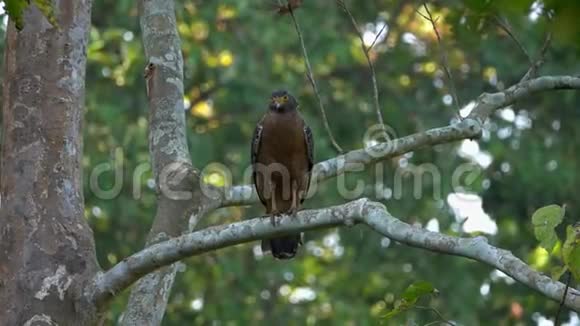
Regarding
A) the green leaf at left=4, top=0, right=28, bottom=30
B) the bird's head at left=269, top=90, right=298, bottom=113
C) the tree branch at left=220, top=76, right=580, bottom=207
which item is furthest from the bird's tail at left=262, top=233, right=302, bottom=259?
the green leaf at left=4, top=0, right=28, bottom=30

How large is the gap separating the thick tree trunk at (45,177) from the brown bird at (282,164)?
1.76m

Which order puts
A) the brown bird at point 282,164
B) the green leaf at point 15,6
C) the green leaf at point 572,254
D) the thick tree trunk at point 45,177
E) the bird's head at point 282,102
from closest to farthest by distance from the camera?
1. the green leaf at point 15,6
2. the green leaf at point 572,254
3. the thick tree trunk at point 45,177
4. the brown bird at point 282,164
5. the bird's head at point 282,102

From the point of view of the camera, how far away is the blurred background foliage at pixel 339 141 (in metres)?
10.3

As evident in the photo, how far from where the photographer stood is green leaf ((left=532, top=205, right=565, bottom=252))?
3.35m

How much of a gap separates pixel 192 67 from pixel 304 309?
2705 mm

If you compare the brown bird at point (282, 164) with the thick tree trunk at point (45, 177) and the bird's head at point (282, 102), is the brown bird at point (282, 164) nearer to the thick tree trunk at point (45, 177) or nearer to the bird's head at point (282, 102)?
the bird's head at point (282, 102)

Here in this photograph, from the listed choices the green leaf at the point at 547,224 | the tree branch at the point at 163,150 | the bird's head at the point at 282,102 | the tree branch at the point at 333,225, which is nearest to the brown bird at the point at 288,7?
the tree branch at the point at 163,150

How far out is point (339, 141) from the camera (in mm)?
11219

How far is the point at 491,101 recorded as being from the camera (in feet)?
16.5

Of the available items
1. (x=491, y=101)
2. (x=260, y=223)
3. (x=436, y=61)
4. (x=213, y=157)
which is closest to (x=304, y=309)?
(x=213, y=157)

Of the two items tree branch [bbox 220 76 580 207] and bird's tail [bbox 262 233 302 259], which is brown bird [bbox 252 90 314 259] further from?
tree branch [bbox 220 76 580 207]

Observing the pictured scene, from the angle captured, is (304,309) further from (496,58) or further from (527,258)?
(496,58)

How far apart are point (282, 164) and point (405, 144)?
5.03ft

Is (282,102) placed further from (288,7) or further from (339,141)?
(339,141)
